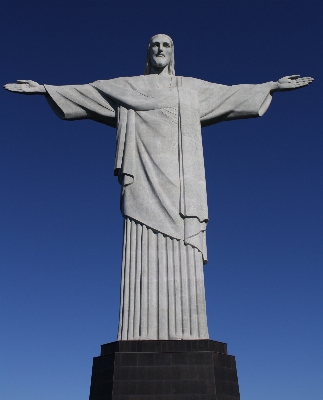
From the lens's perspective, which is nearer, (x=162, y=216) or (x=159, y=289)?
(x=159, y=289)

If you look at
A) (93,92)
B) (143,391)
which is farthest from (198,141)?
(143,391)

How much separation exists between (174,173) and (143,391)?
4.27 metres

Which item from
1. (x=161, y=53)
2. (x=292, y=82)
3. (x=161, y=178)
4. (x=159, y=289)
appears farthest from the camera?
(x=161, y=53)

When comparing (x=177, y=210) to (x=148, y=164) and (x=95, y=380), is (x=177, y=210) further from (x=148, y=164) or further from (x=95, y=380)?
(x=95, y=380)

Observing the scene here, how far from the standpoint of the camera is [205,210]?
9.88m

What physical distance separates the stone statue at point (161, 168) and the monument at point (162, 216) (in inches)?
0.8

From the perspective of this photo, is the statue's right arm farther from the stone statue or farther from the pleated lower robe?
the pleated lower robe

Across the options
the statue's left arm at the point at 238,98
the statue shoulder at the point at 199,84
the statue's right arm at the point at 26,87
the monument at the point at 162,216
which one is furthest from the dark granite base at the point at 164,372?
the statue's right arm at the point at 26,87

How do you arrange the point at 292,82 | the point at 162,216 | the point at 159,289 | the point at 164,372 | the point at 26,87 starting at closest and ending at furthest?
the point at 164,372
the point at 159,289
the point at 162,216
the point at 26,87
the point at 292,82

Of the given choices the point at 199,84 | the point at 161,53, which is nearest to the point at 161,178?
the point at 199,84

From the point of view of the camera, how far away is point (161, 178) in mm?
9992

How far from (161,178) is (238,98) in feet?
9.76

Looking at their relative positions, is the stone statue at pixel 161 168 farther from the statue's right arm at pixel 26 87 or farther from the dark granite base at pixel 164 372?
the dark granite base at pixel 164 372

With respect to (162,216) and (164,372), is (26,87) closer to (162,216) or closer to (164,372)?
(162,216)
